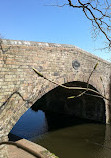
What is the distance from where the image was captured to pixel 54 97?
47.3 ft

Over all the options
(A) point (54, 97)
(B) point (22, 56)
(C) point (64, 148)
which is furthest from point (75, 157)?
(A) point (54, 97)

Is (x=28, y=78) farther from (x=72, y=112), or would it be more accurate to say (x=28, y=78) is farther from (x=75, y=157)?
(x=72, y=112)

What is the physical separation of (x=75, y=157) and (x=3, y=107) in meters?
4.21

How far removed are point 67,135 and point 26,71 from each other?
5.80 m

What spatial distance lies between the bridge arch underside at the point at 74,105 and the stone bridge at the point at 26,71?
13.1 feet

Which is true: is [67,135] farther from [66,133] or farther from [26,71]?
[26,71]

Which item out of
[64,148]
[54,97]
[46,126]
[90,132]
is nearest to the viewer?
[64,148]

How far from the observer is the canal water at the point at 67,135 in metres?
7.57

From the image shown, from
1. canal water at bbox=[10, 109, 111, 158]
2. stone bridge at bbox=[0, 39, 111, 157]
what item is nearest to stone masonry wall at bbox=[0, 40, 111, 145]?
stone bridge at bbox=[0, 39, 111, 157]

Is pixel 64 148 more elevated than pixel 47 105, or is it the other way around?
pixel 47 105

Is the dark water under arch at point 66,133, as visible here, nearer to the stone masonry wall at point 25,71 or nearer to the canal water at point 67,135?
the canal water at point 67,135

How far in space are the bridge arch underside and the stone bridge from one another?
13.1 ft

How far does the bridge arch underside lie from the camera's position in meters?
12.0

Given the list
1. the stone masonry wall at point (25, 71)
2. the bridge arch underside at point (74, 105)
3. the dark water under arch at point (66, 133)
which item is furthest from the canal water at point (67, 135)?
the stone masonry wall at point (25, 71)
